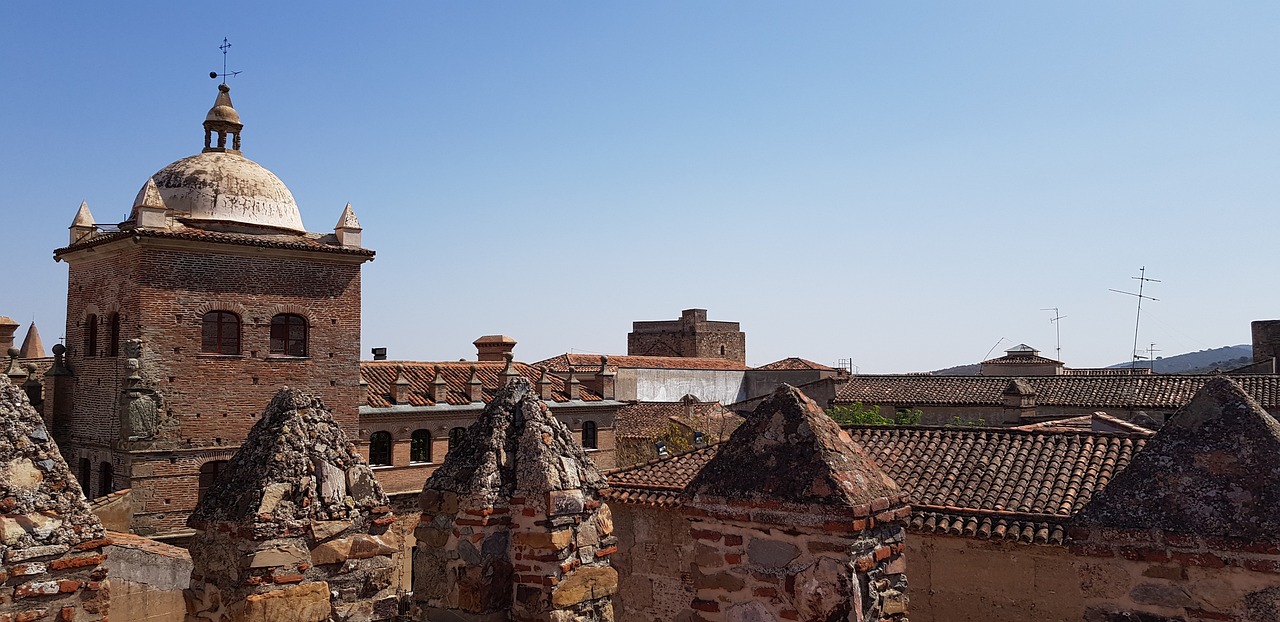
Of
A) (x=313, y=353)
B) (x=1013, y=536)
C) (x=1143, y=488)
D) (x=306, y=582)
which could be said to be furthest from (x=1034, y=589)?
(x=313, y=353)

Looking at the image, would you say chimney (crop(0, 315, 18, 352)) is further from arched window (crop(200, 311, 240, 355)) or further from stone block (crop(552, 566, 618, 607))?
stone block (crop(552, 566, 618, 607))

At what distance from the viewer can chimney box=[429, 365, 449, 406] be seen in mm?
27281

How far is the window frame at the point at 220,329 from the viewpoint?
2153cm

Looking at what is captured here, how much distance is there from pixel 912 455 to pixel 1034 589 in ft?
11.5

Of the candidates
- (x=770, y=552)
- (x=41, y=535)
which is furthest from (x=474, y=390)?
(x=770, y=552)

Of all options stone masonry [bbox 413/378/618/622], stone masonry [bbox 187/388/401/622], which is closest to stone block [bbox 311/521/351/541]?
stone masonry [bbox 187/388/401/622]

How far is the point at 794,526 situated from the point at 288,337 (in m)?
21.0

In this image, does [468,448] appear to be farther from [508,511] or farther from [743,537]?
[743,537]

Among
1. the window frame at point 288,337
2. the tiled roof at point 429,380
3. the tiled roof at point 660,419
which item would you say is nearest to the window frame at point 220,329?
the window frame at point 288,337

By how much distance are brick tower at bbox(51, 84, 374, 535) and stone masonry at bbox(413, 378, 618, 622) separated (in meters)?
15.0

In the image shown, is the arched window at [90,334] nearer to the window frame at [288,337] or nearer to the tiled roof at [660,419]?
the window frame at [288,337]

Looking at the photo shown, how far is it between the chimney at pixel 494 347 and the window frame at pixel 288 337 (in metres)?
12.6

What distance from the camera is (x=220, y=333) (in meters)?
21.8

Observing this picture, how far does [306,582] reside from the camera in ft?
16.9
